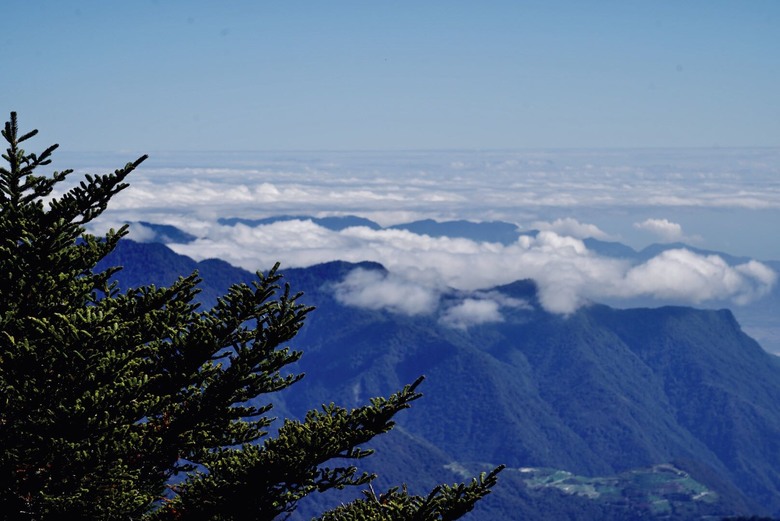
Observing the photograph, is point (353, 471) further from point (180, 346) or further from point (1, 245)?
point (1, 245)

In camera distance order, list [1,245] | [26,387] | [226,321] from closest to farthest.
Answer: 1. [26,387]
2. [1,245]
3. [226,321]

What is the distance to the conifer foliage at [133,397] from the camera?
18.1 metres

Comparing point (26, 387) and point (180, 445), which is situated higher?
point (26, 387)

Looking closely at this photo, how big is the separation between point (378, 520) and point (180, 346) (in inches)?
283

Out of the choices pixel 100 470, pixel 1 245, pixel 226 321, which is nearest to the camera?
pixel 100 470

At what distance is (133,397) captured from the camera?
1902cm

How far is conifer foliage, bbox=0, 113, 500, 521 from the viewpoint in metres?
18.1

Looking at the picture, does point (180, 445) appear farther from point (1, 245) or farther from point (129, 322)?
point (1, 245)

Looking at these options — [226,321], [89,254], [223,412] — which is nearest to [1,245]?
[89,254]

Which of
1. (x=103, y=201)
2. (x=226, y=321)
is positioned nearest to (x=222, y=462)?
(x=226, y=321)

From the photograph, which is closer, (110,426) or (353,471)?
(110,426)

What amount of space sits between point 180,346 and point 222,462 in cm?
321

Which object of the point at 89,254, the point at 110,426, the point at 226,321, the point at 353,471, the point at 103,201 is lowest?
the point at 353,471

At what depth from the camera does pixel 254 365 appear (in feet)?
71.6
